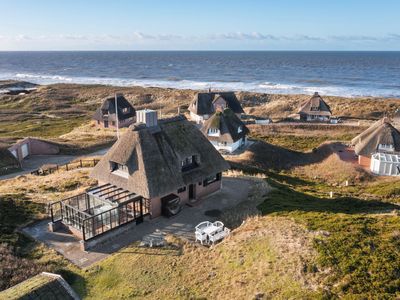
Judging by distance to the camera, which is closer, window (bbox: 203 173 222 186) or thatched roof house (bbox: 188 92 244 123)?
window (bbox: 203 173 222 186)

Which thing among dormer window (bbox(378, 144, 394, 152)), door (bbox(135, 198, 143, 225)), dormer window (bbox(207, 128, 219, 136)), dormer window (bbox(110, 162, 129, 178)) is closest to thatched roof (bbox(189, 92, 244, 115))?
dormer window (bbox(207, 128, 219, 136))

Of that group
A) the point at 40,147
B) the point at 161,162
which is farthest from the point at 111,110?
the point at 161,162

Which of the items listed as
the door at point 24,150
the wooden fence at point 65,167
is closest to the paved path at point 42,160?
the door at point 24,150

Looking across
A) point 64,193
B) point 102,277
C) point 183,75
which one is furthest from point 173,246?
point 183,75

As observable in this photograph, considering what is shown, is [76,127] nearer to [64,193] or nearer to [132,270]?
[64,193]

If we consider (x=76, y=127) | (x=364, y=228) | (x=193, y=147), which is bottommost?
(x=76, y=127)

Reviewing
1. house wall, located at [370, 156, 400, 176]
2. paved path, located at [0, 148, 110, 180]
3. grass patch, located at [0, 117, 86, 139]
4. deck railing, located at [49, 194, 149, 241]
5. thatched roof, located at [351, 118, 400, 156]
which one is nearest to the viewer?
deck railing, located at [49, 194, 149, 241]

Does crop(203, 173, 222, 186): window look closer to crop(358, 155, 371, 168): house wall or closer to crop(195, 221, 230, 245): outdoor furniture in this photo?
crop(195, 221, 230, 245): outdoor furniture
